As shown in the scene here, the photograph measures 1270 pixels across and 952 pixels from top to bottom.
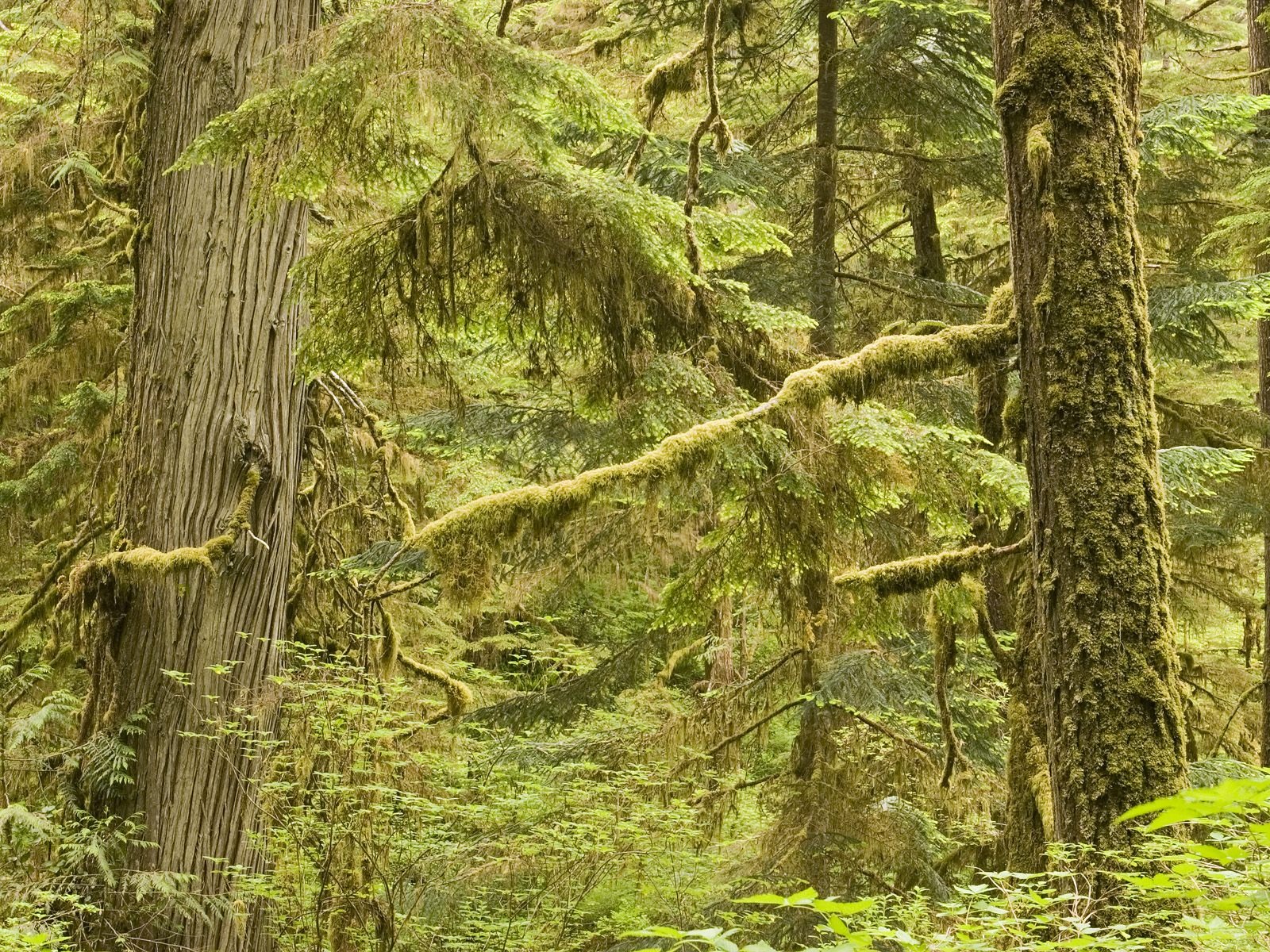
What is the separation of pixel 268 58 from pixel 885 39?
5360 mm

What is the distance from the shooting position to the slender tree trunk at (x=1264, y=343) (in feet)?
32.8

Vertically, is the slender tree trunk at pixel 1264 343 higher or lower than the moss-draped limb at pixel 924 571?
higher

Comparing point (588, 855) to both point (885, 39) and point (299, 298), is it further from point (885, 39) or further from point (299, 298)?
point (885, 39)

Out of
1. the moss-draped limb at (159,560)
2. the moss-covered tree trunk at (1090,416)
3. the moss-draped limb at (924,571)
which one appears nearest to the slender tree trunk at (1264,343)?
the moss-draped limb at (924,571)

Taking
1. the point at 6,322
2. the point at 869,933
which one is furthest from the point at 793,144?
the point at 869,933

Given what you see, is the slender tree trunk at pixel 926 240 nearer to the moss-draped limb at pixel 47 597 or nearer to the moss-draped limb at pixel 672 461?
the moss-draped limb at pixel 672 461

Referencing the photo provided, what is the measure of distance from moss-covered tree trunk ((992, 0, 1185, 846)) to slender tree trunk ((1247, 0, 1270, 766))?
7.30 metres

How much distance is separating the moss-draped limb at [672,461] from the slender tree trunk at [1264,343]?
704cm

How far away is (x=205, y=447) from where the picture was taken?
15.9ft

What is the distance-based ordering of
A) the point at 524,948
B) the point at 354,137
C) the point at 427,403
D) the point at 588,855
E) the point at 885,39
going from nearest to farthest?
the point at 354,137
the point at 524,948
the point at 588,855
the point at 885,39
the point at 427,403

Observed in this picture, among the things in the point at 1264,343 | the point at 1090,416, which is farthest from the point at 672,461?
the point at 1264,343

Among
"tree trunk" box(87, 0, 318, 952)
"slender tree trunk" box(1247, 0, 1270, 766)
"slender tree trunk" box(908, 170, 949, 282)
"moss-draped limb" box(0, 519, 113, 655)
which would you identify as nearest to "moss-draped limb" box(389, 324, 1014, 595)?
"tree trunk" box(87, 0, 318, 952)

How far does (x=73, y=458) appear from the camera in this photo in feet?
24.9

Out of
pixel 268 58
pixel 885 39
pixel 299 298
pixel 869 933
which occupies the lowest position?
pixel 869 933
